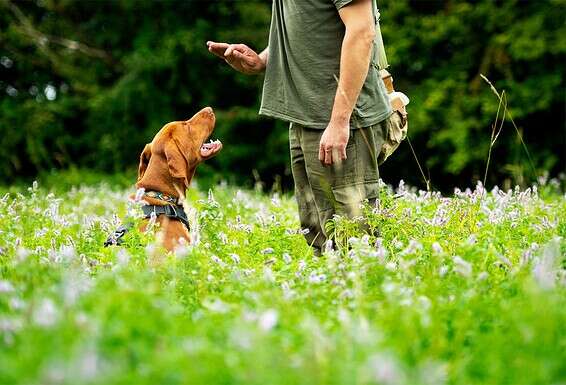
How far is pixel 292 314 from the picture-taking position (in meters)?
3.15

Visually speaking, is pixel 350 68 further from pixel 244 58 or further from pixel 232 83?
pixel 232 83

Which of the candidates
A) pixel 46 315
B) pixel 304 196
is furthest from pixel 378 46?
pixel 46 315

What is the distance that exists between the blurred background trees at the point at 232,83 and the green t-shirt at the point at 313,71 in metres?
9.64

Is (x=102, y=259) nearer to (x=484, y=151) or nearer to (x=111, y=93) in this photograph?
(x=484, y=151)

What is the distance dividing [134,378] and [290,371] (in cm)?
43

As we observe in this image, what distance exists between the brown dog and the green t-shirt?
0.98m

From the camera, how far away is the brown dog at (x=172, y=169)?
18.2ft

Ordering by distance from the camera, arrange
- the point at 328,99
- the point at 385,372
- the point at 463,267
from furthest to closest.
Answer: the point at 328,99 → the point at 463,267 → the point at 385,372

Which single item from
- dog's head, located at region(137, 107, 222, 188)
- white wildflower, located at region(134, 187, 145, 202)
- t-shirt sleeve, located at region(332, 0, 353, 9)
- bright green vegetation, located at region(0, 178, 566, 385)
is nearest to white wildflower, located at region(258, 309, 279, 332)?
bright green vegetation, located at region(0, 178, 566, 385)

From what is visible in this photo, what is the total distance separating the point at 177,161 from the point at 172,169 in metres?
0.08

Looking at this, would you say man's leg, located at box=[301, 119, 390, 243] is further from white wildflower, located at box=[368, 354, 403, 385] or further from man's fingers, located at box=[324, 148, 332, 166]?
white wildflower, located at box=[368, 354, 403, 385]

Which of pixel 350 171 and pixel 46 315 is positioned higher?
pixel 46 315

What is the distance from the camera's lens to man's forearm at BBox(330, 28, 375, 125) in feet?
15.3

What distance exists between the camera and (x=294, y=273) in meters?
4.13
